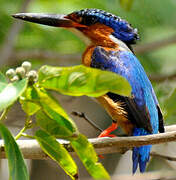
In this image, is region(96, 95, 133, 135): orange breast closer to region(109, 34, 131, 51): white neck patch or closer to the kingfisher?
the kingfisher

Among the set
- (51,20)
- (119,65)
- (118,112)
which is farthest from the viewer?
(51,20)

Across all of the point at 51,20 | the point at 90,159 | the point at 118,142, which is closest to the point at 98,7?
the point at 51,20

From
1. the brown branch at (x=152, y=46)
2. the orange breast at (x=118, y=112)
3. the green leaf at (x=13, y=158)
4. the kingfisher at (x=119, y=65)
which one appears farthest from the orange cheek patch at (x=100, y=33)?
the green leaf at (x=13, y=158)

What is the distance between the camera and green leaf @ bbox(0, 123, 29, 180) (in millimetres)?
2154

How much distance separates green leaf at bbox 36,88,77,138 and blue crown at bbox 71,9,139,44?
1.78 meters

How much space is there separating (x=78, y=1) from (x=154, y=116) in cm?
237

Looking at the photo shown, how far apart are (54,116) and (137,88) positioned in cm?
145

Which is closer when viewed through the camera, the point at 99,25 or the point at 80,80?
the point at 80,80

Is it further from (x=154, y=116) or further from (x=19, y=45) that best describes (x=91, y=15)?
(x=19, y=45)

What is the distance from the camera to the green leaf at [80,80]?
6.55ft

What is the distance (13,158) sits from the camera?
7.13ft

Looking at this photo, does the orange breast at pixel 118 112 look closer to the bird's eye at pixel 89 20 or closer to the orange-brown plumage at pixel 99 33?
the orange-brown plumage at pixel 99 33

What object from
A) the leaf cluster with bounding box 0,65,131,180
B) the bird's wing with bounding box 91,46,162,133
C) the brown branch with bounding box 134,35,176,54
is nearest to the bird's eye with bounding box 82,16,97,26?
the bird's wing with bounding box 91,46,162,133

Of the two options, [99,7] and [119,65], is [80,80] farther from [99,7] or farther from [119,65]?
[99,7]
